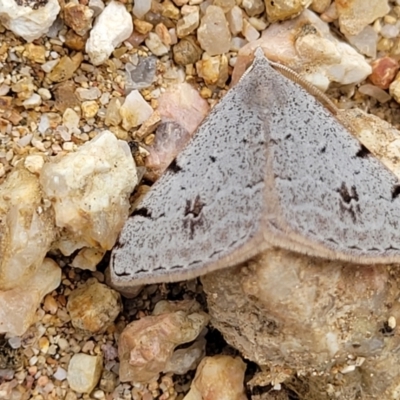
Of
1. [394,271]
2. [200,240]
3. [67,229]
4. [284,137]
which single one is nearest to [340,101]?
[284,137]

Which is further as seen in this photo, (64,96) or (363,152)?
(64,96)

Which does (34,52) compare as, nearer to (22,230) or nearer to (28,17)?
(28,17)

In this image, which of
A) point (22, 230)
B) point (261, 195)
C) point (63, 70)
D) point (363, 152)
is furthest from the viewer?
point (63, 70)

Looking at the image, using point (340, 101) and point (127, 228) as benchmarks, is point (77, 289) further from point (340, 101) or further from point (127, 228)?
point (340, 101)

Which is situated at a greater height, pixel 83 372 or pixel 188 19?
pixel 188 19

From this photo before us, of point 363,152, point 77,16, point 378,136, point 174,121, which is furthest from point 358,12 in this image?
point 77,16

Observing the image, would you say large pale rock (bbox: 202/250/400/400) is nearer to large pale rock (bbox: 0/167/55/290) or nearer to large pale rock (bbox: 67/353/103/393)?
large pale rock (bbox: 67/353/103/393)

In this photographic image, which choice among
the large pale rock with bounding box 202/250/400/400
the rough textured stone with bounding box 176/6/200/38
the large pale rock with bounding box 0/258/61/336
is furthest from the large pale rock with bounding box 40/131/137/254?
the rough textured stone with bounding box 176/6/200/38
